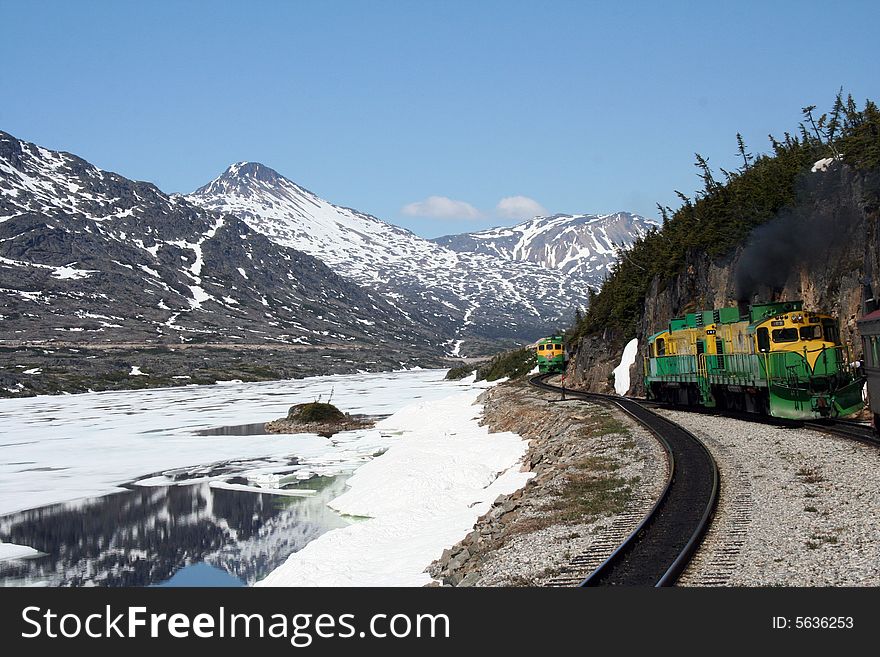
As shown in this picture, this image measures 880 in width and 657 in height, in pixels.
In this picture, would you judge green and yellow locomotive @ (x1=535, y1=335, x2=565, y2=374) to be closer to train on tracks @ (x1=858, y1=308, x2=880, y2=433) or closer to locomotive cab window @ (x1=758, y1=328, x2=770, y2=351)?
locomotive cab window @ (x1=758, y1=328, x2=770, y2=351)

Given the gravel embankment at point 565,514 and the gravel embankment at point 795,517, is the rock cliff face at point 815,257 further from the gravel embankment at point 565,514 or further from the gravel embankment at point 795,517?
the gravel embankment at point 795,517

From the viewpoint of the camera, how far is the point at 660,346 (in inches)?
2045

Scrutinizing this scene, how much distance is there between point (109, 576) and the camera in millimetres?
24828

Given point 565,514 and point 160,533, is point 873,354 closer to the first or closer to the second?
point 565,514

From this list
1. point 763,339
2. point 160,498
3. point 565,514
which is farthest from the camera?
point 160,498

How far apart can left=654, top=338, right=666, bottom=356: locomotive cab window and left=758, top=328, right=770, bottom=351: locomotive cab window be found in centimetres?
1807

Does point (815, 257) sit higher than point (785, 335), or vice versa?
point (815, 257)

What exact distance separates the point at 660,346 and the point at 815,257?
10.6 meters

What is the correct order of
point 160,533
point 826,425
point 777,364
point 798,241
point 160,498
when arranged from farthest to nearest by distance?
point 798,241 < point 160,498 < point 777,364 < point 160,533 < point 826,425

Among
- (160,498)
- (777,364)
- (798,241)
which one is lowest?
(160,498)

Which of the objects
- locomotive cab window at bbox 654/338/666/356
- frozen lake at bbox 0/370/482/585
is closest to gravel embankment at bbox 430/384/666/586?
frozen lake at bbox 0/370/482/585

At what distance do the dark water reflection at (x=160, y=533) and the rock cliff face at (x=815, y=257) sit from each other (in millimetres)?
24663

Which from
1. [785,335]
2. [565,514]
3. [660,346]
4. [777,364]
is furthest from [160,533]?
[660,346]
